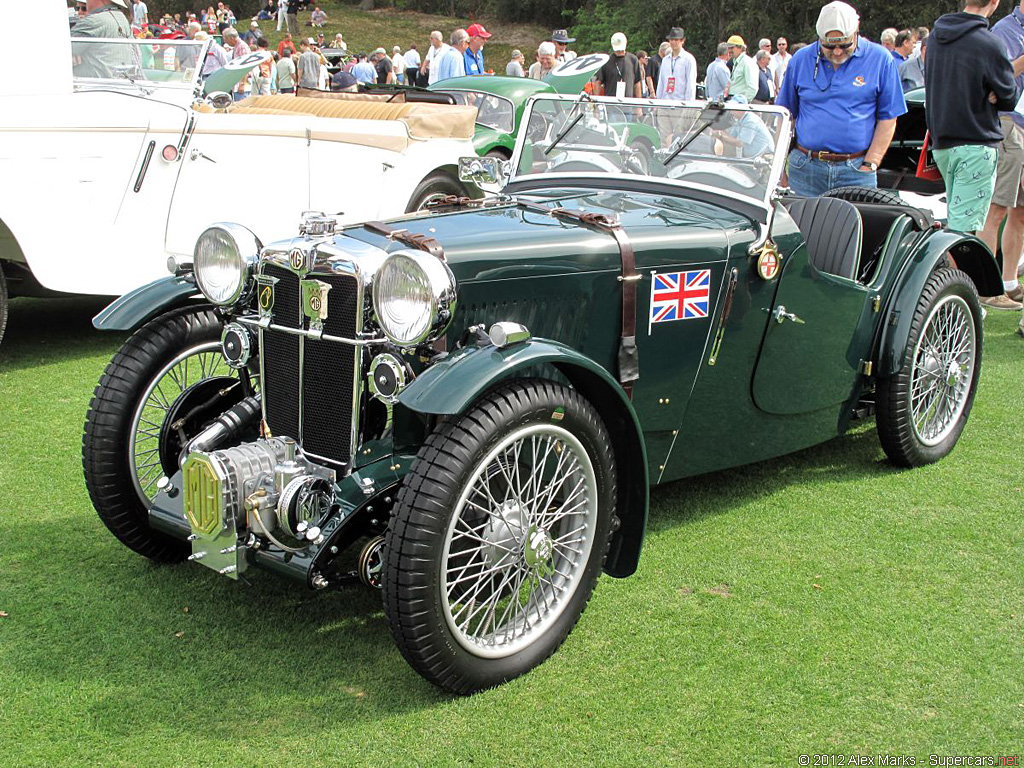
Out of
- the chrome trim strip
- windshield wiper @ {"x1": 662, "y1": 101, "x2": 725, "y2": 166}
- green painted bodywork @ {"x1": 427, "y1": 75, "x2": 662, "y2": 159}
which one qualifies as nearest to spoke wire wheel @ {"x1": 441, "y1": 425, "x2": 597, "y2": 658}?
the chrome trim strip

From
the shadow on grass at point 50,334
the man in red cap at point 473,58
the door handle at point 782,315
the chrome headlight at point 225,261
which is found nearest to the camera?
Answer: the chrome headlight at point 225,261

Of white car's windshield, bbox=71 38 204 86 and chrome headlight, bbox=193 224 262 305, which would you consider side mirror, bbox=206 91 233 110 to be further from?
chrome headlight, bbox=193 224 262 305

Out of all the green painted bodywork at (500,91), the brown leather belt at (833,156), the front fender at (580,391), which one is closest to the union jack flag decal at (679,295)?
the front fender at (580,391)

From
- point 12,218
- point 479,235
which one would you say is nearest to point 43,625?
point 479,235

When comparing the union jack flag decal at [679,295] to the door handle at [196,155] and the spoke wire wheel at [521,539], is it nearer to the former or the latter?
the spoke wire wheel at [521,539]

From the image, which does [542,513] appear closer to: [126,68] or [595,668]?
[595,668]

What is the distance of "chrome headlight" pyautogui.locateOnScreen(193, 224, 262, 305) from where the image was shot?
11.0ft

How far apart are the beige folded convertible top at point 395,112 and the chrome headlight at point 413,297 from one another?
15.9 ft

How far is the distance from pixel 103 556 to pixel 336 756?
1.52 meters

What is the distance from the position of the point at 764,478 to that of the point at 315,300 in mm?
2336

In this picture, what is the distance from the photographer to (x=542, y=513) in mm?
3062

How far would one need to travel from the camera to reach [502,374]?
2.79 m

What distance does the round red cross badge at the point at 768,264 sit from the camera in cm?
379

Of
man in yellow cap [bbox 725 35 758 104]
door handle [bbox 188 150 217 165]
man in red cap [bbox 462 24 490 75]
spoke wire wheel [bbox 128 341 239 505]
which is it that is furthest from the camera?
man in red cap [bbox 462 24 490 75]
